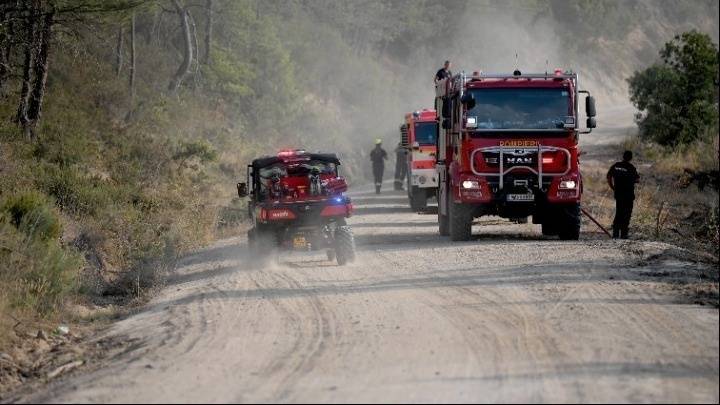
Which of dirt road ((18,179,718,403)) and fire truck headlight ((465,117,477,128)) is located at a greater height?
fire truck headlight ((465,117,477,128))

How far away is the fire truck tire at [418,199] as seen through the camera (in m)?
29.8

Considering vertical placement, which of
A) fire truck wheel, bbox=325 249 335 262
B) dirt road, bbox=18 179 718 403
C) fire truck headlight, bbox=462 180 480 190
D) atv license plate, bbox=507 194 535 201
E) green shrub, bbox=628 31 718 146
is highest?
green shrub, bbox=628 31 718 146

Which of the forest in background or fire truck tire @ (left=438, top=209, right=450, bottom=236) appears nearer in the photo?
the forest in background

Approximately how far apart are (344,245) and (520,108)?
4.65 metres

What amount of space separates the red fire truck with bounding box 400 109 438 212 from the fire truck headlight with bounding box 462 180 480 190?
29.0 feet

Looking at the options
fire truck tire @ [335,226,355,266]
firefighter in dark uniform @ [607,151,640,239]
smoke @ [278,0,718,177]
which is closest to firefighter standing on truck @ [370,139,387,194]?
smoke @ [278,0,718,177]

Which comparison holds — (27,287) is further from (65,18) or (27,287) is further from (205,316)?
(65,18)

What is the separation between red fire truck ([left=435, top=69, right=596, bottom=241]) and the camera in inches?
790

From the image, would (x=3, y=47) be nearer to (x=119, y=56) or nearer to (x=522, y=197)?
(x=119, y=56)

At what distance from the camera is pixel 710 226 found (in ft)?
74.3

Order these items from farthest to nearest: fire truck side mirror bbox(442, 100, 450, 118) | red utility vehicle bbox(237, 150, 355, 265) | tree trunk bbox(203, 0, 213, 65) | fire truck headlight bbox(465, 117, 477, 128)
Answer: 1. tree trunk bbox(203, 0, 213, 65)
2. fire truck side mirror bbox(442, 100, 450, 118)
3. fire truck headlight bbox(465, 117, 477, 128)
4. red utility vehicle bbox(237, 150, 355, 265)

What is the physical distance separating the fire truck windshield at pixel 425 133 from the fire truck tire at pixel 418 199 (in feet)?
4.30

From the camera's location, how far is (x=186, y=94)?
1698 inches

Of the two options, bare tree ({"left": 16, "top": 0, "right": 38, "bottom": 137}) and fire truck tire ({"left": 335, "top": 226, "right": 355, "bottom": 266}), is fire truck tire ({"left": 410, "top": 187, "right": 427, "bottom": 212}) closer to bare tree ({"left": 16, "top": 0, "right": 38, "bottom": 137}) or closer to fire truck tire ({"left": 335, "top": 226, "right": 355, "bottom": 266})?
bare tree ({"left": 16, "top": 0, "right": 38, "bottom": 137})
